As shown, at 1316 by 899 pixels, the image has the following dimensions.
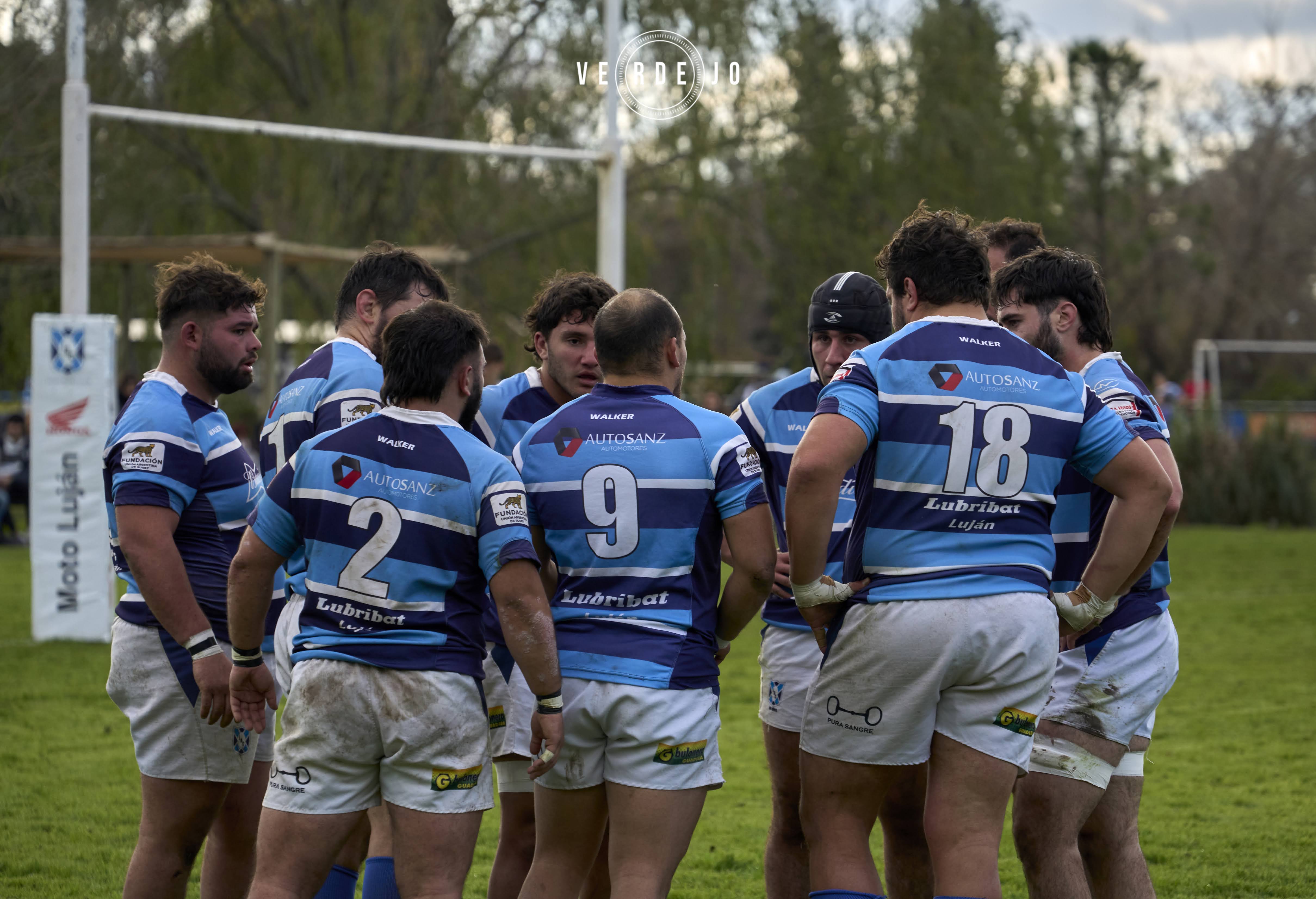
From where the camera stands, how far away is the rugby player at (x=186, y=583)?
12.3ft

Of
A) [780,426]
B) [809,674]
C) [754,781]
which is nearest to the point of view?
[809,674]

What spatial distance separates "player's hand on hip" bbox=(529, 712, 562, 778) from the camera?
3.32 meters

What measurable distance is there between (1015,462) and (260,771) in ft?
8.48

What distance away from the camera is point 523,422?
4.44 m

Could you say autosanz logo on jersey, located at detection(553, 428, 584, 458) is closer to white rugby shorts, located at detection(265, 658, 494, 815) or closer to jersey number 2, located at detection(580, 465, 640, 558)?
jersey number 2, located at detection(580, 465, 640, 558)

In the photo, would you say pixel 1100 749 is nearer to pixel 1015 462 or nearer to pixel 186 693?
pixel 1015 462

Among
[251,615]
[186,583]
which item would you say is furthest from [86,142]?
[251,615]

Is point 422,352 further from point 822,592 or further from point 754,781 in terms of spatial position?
point 754,781

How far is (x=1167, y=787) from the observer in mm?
7008

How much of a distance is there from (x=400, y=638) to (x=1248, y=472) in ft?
74.1

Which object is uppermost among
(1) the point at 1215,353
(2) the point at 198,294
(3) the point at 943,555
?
→ (1) the point at 1215,353

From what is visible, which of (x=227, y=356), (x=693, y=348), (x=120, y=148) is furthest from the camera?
(x=693, y=348)

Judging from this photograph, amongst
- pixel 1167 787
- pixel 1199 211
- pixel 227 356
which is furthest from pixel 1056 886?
pixel 1199 211

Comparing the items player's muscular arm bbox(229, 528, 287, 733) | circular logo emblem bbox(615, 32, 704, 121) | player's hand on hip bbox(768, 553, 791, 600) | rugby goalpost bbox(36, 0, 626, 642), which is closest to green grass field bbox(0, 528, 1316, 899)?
rugby goalpost bbox(36, 0, 626, 642)
